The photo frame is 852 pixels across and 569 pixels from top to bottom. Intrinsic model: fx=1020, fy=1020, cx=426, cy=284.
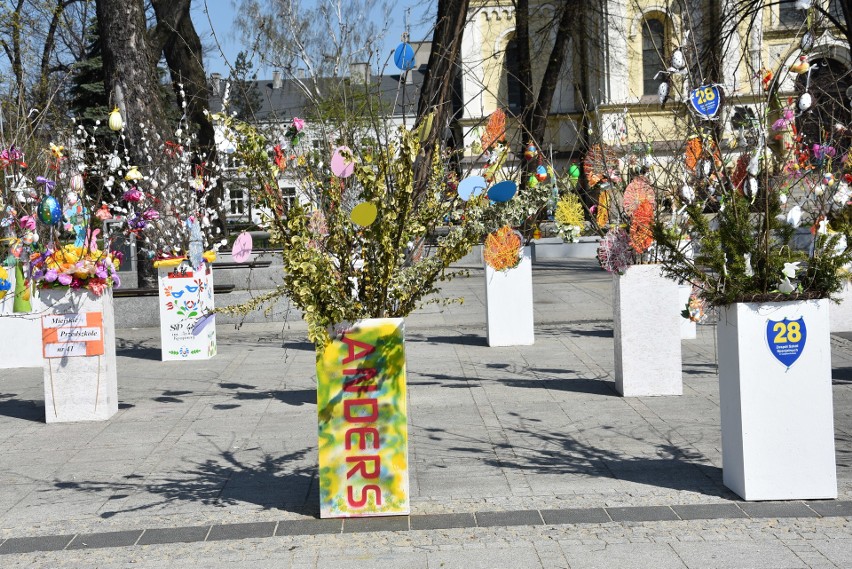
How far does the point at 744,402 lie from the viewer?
6395 millimetres

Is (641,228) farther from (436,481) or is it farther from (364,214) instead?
(364,214)

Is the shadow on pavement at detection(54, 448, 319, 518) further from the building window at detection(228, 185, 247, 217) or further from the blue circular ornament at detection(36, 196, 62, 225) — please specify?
the building window at detection(228, 185, 247, 217)

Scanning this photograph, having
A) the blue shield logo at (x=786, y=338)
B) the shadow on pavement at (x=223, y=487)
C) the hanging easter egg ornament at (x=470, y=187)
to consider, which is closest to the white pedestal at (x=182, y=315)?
the shadow on pavement at (x=223, y=487)

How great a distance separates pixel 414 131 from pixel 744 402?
2.67 m

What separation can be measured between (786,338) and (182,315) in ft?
31.2

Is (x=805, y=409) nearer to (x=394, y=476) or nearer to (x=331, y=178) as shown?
(x=394, y=476)

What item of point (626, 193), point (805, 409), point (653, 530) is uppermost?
point (626, 193)

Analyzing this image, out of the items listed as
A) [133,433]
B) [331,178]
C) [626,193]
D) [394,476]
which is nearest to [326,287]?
[331,178]

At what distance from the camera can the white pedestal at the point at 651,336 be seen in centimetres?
1024

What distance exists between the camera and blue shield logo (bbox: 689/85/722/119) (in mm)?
7176

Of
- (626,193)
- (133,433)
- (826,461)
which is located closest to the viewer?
(826,461)

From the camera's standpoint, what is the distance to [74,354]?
1009 cm

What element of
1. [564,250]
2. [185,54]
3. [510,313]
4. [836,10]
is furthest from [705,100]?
[564,250]

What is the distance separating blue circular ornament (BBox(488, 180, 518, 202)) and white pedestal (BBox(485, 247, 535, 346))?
784 cm
